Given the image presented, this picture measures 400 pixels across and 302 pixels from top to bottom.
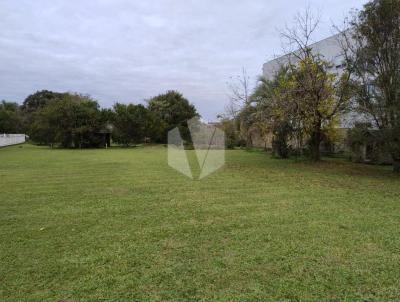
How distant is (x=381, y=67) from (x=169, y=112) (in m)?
26.8

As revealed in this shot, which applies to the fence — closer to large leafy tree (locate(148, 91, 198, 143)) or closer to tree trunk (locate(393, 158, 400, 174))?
large leafy tree (locate(148, 91, 198, 143))

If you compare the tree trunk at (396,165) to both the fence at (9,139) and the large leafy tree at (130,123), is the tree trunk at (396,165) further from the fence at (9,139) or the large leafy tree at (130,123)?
the fence at (9,139)

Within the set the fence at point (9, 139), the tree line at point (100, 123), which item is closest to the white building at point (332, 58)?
the tree line at point (100, 123)

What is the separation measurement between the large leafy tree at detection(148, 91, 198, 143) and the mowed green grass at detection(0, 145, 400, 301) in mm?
25807

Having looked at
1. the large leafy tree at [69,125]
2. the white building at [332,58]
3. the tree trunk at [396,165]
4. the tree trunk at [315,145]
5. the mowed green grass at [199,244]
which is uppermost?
the white building at [332,58]

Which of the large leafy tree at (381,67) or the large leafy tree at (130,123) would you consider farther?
the large leafy tree at (130,123)

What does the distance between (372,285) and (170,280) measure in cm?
183

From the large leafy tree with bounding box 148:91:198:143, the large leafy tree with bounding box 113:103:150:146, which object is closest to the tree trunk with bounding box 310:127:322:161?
the large leafy tree with bounding box 148:91:198:143

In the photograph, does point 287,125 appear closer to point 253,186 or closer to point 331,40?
point 253,186

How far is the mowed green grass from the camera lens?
9.79 ft

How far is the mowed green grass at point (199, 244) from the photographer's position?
298 cm

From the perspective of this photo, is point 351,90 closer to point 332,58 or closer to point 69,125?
point 332,58

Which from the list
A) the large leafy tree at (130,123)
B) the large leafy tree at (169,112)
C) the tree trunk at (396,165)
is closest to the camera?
the tree trunk at (396,165)

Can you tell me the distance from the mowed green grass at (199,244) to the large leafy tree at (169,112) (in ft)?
84.7
